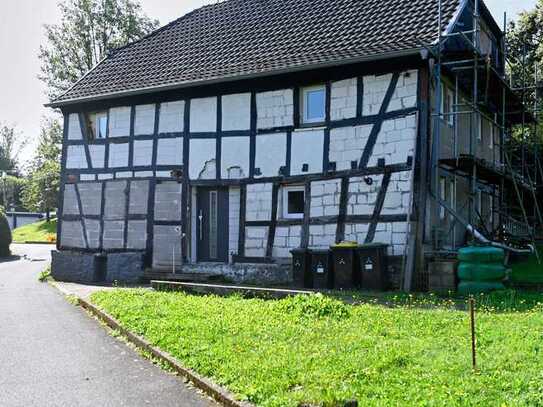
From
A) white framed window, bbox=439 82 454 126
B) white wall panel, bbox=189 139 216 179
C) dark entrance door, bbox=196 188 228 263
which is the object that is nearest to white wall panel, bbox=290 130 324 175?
dark entrance door, bbox=196 188 228 263

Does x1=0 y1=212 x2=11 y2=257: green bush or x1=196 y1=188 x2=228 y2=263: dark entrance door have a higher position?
x1=196 y1=188 x2=228 y2=263: dark entrance door

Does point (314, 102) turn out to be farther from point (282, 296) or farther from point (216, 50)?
point (282, 296)

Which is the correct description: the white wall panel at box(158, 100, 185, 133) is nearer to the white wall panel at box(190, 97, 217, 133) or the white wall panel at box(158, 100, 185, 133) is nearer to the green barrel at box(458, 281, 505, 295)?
the white wall panel at box(190, 97, 217, 133)

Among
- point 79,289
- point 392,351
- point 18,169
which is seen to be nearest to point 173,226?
point 79,289

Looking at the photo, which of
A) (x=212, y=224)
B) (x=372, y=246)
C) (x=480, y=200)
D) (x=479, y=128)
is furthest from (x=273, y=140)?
(x=480, y=200)

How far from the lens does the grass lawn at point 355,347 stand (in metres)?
5.47

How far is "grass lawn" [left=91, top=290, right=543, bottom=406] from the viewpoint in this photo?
5.47 meters

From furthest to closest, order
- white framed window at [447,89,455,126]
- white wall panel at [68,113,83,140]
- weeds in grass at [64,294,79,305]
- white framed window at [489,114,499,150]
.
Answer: white framed window at [489,114,499,150] < white wall panel at [68,113,83,140] < white framed window at [447,89,455,126] < weeds in grass at [64,294,79,305]

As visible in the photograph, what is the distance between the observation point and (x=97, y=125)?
20.0m

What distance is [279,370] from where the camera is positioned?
627 centimetres

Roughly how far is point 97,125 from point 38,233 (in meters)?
28.2

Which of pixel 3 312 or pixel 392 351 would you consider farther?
pixel 3 312

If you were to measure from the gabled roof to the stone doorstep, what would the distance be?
18.4 ft

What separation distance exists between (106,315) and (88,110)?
10746 mm
